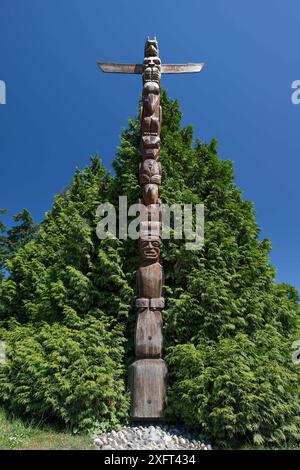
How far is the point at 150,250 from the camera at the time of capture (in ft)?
25.7

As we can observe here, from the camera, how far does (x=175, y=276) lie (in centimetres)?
832

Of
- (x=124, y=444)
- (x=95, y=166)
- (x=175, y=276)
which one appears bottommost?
(x=124, y=444)

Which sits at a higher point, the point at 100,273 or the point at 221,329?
the point at 100,273

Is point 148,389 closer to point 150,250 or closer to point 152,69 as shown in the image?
point 150,250

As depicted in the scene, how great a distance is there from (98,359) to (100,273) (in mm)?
2047

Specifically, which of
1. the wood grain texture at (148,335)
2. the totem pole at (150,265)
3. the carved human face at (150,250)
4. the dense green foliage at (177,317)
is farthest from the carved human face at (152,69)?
the wood grain texture at (148,335)

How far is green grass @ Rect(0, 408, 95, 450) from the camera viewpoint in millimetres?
6027

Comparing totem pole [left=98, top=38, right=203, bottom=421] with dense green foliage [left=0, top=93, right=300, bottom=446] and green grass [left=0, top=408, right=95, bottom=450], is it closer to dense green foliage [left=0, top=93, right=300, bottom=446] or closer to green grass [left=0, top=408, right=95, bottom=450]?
dense green foliage [left=0, top=93, right=300, bottom=446]

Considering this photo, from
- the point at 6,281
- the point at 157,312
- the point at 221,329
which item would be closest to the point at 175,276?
the point at 157,312

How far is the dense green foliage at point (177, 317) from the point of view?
670 cm

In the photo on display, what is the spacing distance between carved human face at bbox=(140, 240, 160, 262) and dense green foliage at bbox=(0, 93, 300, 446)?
52 centimetres

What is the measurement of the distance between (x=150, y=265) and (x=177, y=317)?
123cm

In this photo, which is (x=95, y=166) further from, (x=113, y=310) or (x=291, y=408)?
(x=291, y=408)

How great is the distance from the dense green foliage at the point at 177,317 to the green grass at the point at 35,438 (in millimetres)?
311
